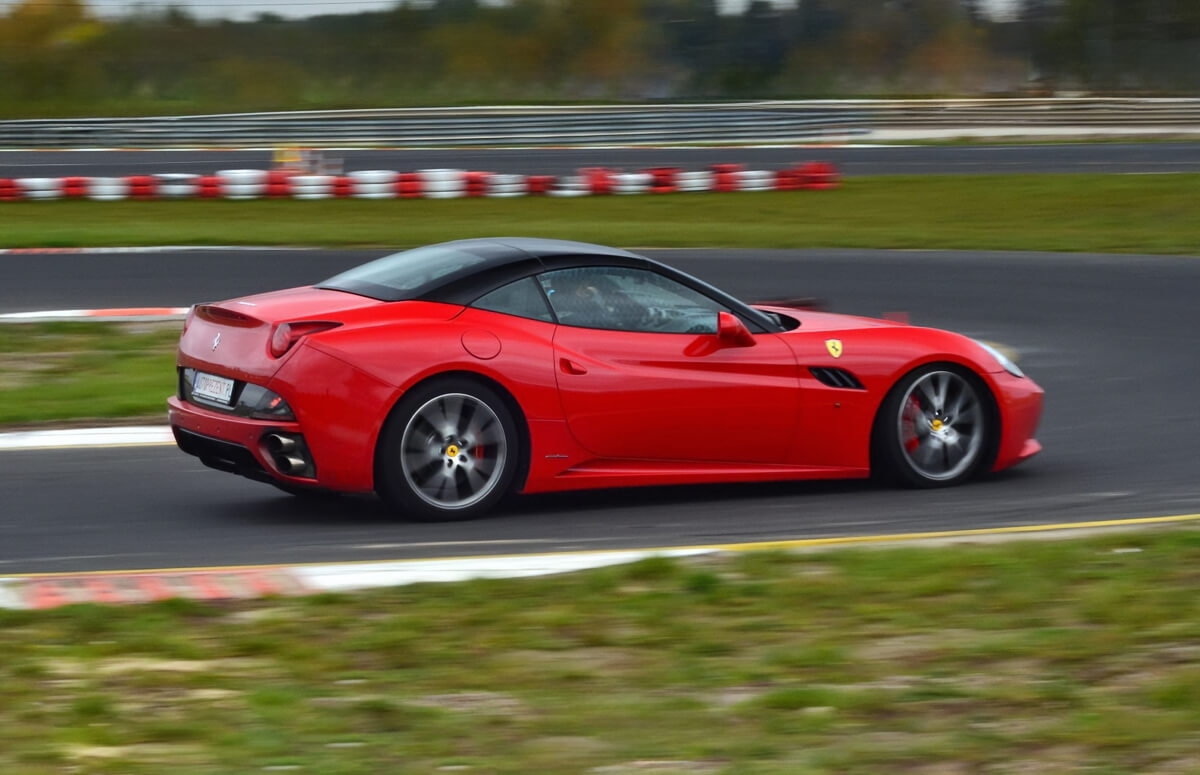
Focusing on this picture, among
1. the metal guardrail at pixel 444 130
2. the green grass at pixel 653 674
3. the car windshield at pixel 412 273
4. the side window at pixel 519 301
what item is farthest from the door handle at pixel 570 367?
the metal guardrail at pixel 444 130

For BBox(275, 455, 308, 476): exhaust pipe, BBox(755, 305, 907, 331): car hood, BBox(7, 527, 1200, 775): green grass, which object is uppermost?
BBox(755, 305, 907, 331): car hood

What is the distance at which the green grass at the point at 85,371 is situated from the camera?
33.7 ft

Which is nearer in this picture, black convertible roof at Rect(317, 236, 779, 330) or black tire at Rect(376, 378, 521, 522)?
black tire at Rect(376, 378, 521, 522)

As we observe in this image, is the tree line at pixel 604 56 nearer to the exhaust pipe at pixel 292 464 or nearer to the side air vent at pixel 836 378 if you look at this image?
the side air vent at pixel 836 378

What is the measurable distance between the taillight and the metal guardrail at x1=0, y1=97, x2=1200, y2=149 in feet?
115

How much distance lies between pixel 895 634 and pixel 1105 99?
147 feet

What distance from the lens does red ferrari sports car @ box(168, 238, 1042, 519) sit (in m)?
6.90

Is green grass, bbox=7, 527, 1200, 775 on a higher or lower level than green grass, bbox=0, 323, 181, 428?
lower

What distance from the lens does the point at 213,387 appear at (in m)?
7.18

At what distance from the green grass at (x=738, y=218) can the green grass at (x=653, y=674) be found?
15.2 metres

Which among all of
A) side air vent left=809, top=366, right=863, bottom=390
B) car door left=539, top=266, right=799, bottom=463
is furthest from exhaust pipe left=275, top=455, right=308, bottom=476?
side air vent left=809, top=366, right=863, bottom=390

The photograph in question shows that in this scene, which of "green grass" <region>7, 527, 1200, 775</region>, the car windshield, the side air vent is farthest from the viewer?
the side air vent

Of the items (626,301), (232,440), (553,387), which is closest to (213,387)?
(232,440)

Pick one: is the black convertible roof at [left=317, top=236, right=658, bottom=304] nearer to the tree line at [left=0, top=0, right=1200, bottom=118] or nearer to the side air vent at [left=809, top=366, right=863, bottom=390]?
the side air vent at [left=809, top=366, right=863, bottom=390]
